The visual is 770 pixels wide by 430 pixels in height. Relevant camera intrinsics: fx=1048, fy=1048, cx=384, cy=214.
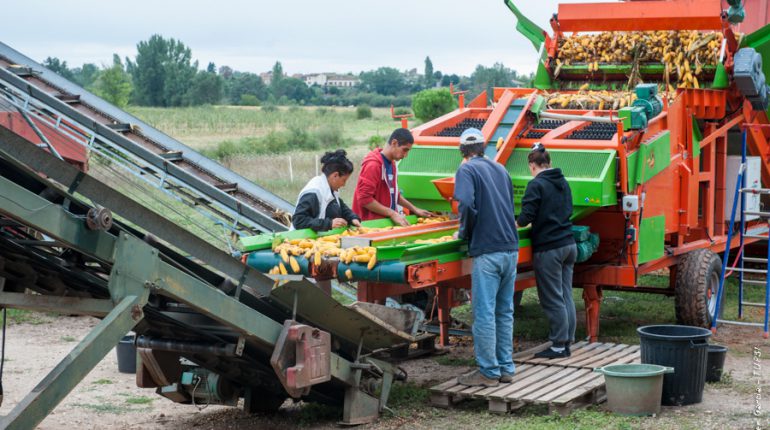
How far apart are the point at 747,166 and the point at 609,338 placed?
2.76 m

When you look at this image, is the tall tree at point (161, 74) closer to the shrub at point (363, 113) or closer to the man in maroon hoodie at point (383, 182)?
the shrub at point (363, 113)

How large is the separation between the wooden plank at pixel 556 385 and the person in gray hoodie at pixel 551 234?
0.47m

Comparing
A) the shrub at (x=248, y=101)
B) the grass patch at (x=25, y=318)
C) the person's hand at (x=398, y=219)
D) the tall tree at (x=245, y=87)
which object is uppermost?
the tall tree at (x=245, y=87)

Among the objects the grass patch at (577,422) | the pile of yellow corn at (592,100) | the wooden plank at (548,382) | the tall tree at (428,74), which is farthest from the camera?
the tall tree at (428,74)

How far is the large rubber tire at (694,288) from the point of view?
34.7 feet

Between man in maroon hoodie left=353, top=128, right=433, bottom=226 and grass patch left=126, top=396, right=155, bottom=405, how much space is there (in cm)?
254

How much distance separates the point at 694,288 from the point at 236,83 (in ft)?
311

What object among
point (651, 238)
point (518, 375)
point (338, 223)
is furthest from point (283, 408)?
point (651, 238)

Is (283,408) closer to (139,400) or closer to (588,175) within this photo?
(139,400)

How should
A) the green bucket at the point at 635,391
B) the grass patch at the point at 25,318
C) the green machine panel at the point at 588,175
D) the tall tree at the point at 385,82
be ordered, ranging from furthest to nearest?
the tall tree at the point at 385,82, the grass patch at the point at 25,318, the green machine panel at the point at 588,175, the green bucket at the point at 635,391

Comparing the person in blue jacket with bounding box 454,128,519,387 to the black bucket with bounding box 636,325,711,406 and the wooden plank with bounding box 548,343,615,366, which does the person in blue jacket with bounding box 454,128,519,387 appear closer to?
the wooden plank with bounding box 548,343,615,366

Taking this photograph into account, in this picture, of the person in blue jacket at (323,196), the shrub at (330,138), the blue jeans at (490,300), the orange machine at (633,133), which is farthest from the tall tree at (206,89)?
the blue jeans at (490,300)

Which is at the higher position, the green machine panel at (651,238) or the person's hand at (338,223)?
the person's hand at (338,223)

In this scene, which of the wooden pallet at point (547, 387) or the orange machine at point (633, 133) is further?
the orange machine at point (633, 133)
